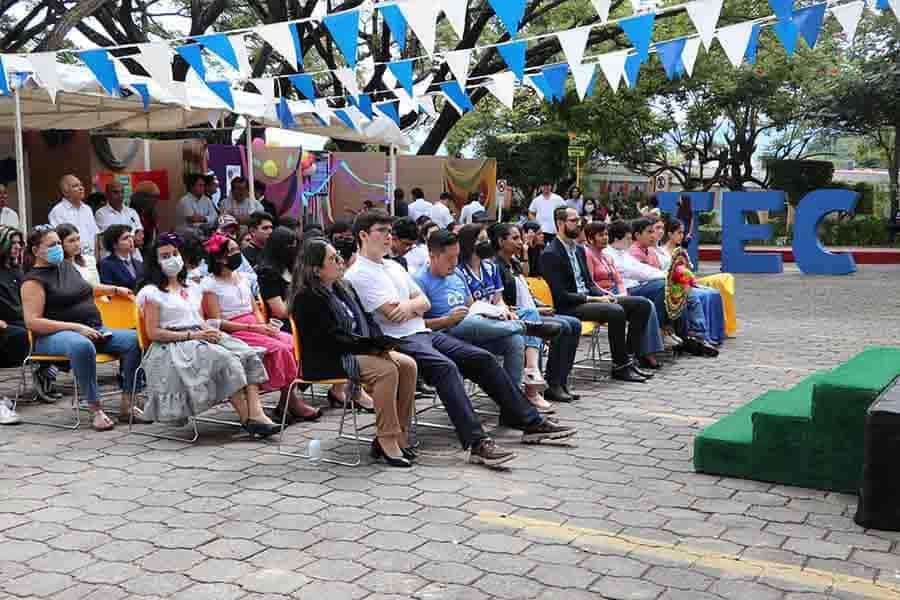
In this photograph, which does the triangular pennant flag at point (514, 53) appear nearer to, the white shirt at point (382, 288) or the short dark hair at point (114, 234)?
the short dark hair at point (114, 234)

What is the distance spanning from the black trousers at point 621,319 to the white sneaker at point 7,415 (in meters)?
4.30

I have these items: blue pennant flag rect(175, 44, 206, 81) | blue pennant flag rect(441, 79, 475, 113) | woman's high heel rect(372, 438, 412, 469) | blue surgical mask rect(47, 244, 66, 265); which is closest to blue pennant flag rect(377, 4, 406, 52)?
blue pennant flag rect(175, 44, 206, 81)

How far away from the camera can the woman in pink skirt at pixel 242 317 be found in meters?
6.58

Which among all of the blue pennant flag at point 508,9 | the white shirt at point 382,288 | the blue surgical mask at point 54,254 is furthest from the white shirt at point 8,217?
the white shirt at point 382,288

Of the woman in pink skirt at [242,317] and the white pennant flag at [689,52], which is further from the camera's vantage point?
the white pennant flag at [689,52]

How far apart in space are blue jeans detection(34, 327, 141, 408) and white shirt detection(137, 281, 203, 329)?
485mm

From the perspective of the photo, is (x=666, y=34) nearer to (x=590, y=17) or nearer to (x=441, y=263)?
(x=590, y=17)

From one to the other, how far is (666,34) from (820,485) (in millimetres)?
16497

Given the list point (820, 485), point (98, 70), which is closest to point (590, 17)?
point (98, 70)

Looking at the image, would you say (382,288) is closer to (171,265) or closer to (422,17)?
(171,265)

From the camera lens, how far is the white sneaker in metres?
6.58

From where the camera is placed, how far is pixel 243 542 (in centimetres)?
431

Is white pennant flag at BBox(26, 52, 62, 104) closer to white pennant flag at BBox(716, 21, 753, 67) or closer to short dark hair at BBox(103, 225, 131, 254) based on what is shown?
short dark hair at BBox(103, 225, 131, 254)

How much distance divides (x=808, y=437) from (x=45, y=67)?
24.0 ft
